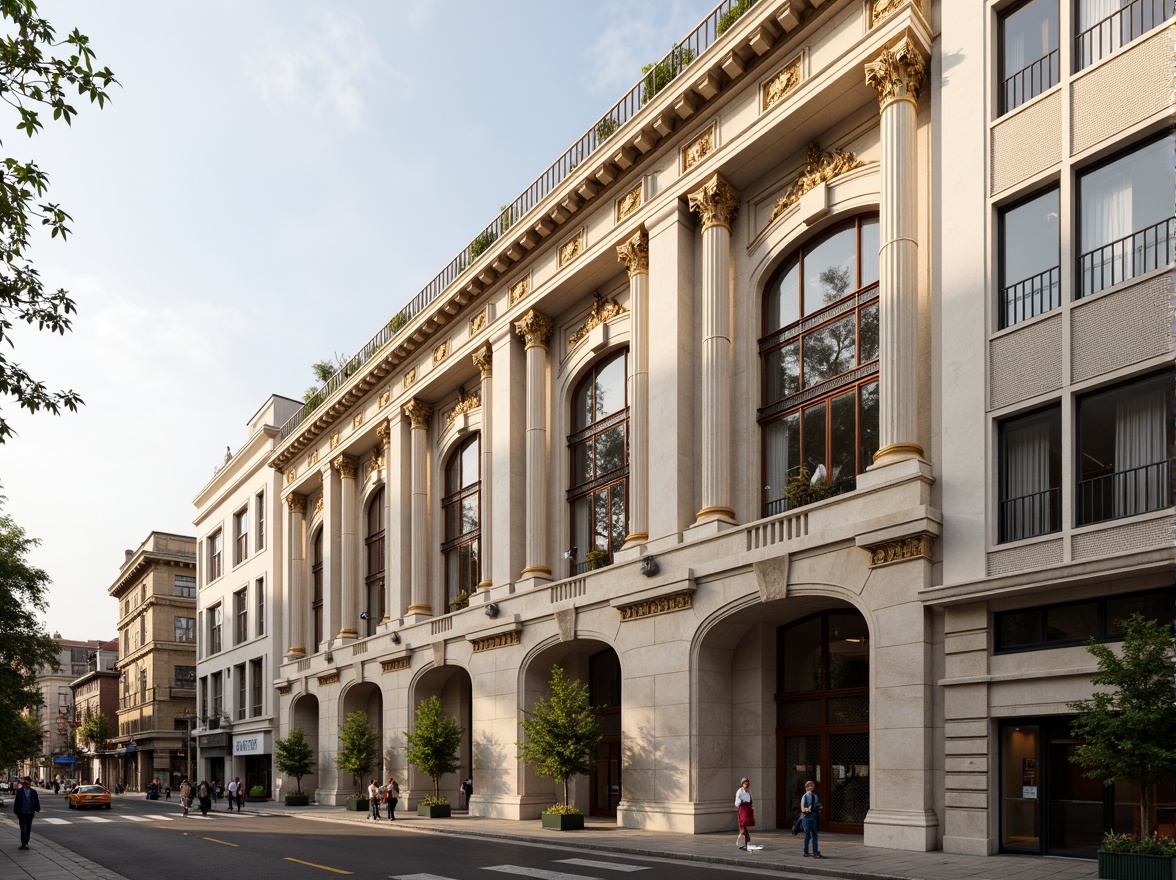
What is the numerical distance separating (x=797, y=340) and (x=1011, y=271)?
718cm

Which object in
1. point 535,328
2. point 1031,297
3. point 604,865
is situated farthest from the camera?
point 535,328

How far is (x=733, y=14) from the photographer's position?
94.0 feet

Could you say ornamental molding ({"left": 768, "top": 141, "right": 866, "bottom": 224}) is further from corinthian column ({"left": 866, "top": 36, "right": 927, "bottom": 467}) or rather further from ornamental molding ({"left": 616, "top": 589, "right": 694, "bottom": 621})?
ornamental molding ({"left": 616, "top": 589, "right": 694, "bottom": 621})

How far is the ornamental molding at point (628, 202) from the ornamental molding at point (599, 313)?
9.69ft

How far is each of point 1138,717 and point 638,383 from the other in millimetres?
17770

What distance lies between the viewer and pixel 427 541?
45.2 m

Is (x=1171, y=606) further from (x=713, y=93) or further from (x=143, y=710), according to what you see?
(x=143, y=710)

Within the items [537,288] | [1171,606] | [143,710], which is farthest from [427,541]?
[143,710]

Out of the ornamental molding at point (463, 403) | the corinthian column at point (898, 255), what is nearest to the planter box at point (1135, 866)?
the corinthian column at point (898, 255)

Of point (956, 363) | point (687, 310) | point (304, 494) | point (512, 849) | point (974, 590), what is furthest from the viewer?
point (304, 494)

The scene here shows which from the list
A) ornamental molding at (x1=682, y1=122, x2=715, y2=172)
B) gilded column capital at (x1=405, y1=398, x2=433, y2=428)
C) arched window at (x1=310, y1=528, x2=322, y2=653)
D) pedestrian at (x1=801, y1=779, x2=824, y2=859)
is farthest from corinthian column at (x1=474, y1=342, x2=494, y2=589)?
arched window at (x1=310, y1=528, x2=322, y2=653)

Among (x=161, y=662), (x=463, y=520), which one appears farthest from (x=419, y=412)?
(x=161, y=662)

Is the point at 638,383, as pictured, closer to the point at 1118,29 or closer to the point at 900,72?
the point at 900,72

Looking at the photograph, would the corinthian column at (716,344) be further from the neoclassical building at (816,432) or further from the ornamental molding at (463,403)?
the ornamental molding at (463,403)
